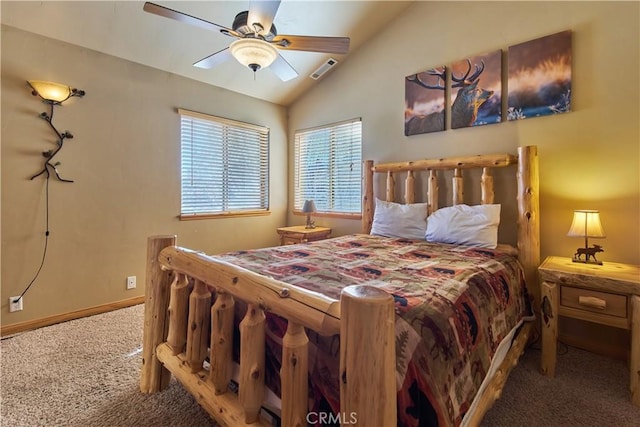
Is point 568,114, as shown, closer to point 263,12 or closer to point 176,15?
point 263,12

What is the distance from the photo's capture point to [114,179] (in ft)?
9.18

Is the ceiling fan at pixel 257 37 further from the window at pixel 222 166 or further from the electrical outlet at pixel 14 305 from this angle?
the electrical outlet at pixel 14 305

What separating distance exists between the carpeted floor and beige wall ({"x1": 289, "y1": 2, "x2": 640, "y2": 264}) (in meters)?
0.93

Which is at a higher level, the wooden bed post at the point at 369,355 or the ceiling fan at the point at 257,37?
the ceiling fan at the point at 257,37

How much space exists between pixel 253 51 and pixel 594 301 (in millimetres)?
2562

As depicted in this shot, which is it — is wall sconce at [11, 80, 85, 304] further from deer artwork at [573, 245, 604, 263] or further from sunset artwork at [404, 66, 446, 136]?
deer artwork at [573, 245, 604, 263]

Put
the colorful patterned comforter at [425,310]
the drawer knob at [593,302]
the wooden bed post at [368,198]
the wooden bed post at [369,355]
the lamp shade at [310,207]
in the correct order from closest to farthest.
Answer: the wooden bed post at [369,355] → the colorful patterned comforter at [425,310] → the drawer knob at [593,302] → the wooden bed post at [368,198] → the lamp shade at [310,207]

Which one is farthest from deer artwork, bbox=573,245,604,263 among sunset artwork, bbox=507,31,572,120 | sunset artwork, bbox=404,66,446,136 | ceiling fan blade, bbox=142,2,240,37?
ceiling fan blade, bbox=142,2,240,37

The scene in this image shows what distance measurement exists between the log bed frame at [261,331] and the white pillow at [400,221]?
2.56 ft

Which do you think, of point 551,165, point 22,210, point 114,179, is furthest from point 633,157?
point 22,210

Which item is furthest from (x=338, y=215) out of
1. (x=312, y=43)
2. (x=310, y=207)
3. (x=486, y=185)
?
(x=312, y=43)

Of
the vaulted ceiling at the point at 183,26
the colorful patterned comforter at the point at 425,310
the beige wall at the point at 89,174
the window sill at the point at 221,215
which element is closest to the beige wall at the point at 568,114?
the vaulted ceiling at the point at 183,26

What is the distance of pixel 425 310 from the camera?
106cm

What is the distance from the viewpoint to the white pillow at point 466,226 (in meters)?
2.30
